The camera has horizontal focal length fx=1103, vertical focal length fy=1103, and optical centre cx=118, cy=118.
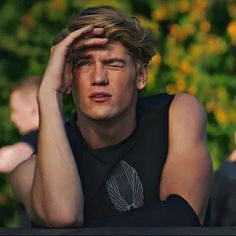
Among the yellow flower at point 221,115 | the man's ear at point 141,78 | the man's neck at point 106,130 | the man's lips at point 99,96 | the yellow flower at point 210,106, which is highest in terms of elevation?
the man's ear at point 141,78

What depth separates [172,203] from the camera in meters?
3.20

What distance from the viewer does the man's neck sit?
3.43 metres

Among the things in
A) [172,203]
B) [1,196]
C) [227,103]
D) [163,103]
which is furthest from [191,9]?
[172,203]

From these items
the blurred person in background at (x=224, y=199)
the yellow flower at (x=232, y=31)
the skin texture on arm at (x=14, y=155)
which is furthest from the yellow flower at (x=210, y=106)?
the blurred person in background at (x=224, y=199)

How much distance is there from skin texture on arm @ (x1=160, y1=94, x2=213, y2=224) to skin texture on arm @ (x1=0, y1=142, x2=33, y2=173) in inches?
76.6

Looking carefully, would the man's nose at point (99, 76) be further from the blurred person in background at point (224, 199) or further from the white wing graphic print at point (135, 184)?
the blurred person in background at point (224, 199)

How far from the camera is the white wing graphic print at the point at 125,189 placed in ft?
11.0

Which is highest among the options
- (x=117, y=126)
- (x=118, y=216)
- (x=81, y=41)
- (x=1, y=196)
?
(x=81, y=41)

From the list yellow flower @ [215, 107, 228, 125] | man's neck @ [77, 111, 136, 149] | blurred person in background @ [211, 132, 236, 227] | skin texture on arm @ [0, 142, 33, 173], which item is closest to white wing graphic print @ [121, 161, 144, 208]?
man's neck @ [77, 111, 136, 149]

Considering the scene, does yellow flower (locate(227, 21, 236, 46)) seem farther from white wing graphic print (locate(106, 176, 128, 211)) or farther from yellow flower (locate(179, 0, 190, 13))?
white wing graphic print (locate(106, 176, 128, 211))

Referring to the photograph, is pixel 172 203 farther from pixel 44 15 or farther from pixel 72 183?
pixel 44 15

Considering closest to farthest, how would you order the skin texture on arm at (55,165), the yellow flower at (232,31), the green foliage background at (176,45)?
the skin texture on arm at (55,165), the yellow flower at (232,31), the green foliage background at (176,45)

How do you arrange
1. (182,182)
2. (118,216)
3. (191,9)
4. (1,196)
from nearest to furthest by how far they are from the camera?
(118,216)
(182,182)
(191,9)
(1,196)

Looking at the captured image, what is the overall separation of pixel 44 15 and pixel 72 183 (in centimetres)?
367
